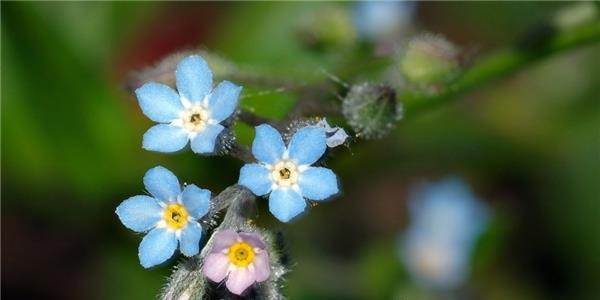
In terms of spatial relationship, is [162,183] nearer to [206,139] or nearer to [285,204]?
[206,139]

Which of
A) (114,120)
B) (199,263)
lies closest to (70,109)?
(114,120)

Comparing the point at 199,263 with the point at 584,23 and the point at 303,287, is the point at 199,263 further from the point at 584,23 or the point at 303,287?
the point at 303,287

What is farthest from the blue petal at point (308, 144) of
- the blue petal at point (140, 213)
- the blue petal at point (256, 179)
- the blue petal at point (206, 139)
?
the blue petal at point (140, 213)

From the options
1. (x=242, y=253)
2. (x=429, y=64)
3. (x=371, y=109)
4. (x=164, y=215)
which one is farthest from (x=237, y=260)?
(x=429, y=64)

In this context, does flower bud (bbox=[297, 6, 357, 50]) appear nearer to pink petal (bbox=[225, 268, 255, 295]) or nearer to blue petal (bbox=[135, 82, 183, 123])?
blue petal (bbox=[135, 82, 183, 123])

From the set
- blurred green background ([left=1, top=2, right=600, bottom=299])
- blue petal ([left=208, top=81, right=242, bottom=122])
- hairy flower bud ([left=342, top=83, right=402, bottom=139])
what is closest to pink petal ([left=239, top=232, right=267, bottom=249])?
blue petal ([left=208, top=81, right=242, bottom=122])

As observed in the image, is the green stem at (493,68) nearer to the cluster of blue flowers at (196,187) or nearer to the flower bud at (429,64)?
the flower bud at (429,64)
